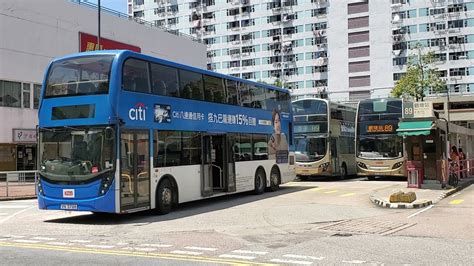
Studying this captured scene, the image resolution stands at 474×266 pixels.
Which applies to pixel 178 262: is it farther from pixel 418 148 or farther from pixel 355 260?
pixel 418 148

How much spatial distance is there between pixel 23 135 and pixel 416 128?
83.4ft

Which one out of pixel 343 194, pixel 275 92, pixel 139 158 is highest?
pixel 275 92

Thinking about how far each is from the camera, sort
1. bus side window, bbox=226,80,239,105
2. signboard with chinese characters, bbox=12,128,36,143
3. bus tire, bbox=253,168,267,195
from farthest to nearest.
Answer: signboard with chinese characters, bbox=12,128,36,143 < bus tire, bbox=253,168,267,195 < bus side window, bbox=226,80,239,105

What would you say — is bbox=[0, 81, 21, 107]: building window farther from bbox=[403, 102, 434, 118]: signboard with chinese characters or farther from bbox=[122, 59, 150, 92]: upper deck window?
bbox=[403, 102, 434, 118]: signboard with chinese characters

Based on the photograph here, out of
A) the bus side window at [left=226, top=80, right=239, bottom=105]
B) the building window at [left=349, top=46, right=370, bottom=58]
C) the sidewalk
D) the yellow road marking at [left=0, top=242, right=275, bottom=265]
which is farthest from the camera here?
the building window at [left=349, top=46, right=370, bottom=58]


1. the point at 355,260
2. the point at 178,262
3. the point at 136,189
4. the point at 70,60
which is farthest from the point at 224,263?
the point at 70,60

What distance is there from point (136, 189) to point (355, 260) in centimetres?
683

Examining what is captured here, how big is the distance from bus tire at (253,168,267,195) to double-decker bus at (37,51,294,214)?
316 cm

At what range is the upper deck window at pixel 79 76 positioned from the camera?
42.4ft

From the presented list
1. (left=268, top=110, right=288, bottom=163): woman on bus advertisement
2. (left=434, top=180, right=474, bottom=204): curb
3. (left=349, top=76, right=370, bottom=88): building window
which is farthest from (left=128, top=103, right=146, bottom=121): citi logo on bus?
(left=349, top=76, right=370, bottom=88): building window

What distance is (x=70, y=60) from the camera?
13352mm

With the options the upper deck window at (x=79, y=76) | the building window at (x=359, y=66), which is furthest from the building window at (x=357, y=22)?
the upper deck window at (x=79, y=76)

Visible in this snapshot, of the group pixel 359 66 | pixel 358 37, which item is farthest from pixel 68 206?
pixel 358 37

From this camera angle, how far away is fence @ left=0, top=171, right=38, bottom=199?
72.0 ft
